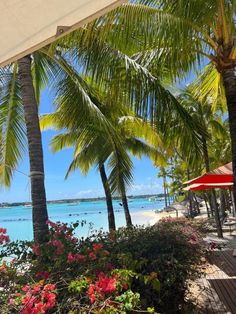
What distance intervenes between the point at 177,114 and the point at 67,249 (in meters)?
4.58

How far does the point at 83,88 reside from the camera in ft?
29.3

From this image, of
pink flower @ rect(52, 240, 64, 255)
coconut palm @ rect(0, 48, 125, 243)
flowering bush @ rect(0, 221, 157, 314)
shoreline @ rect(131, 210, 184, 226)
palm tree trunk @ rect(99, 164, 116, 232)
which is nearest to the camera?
flowering bush @ rect(0, 221, 157, 314)

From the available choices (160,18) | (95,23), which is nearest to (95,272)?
(95,23)

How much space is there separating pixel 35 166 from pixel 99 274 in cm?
381

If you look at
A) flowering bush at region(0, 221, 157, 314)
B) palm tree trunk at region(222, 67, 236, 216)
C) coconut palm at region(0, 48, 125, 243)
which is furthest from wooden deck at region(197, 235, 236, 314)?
coconut palm at region(0, 48, 125, 243)

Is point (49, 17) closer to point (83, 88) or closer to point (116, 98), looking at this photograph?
point (116, 98)

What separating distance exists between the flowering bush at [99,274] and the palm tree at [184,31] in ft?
8.12

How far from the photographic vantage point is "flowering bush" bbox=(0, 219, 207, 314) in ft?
9.09

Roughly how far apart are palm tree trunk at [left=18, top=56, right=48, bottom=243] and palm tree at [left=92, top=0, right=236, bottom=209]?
1.90 m

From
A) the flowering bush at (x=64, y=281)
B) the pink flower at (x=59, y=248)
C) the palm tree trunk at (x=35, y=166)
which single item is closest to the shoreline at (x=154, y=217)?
the palm tree trunk at (x=35, y=166)

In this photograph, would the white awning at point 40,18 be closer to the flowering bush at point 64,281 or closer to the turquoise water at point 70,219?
the flowering bush at point 64,281

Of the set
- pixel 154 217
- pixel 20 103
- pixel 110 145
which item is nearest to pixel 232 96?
pixel 20 103

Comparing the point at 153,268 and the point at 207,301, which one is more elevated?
the point at 153,268

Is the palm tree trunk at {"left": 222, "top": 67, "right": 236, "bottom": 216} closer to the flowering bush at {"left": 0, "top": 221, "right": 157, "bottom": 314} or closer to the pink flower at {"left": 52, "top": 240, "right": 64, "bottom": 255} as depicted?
the flowering bush at {"left": 0, "top": 221, "right": 157, "bottom": 314}
